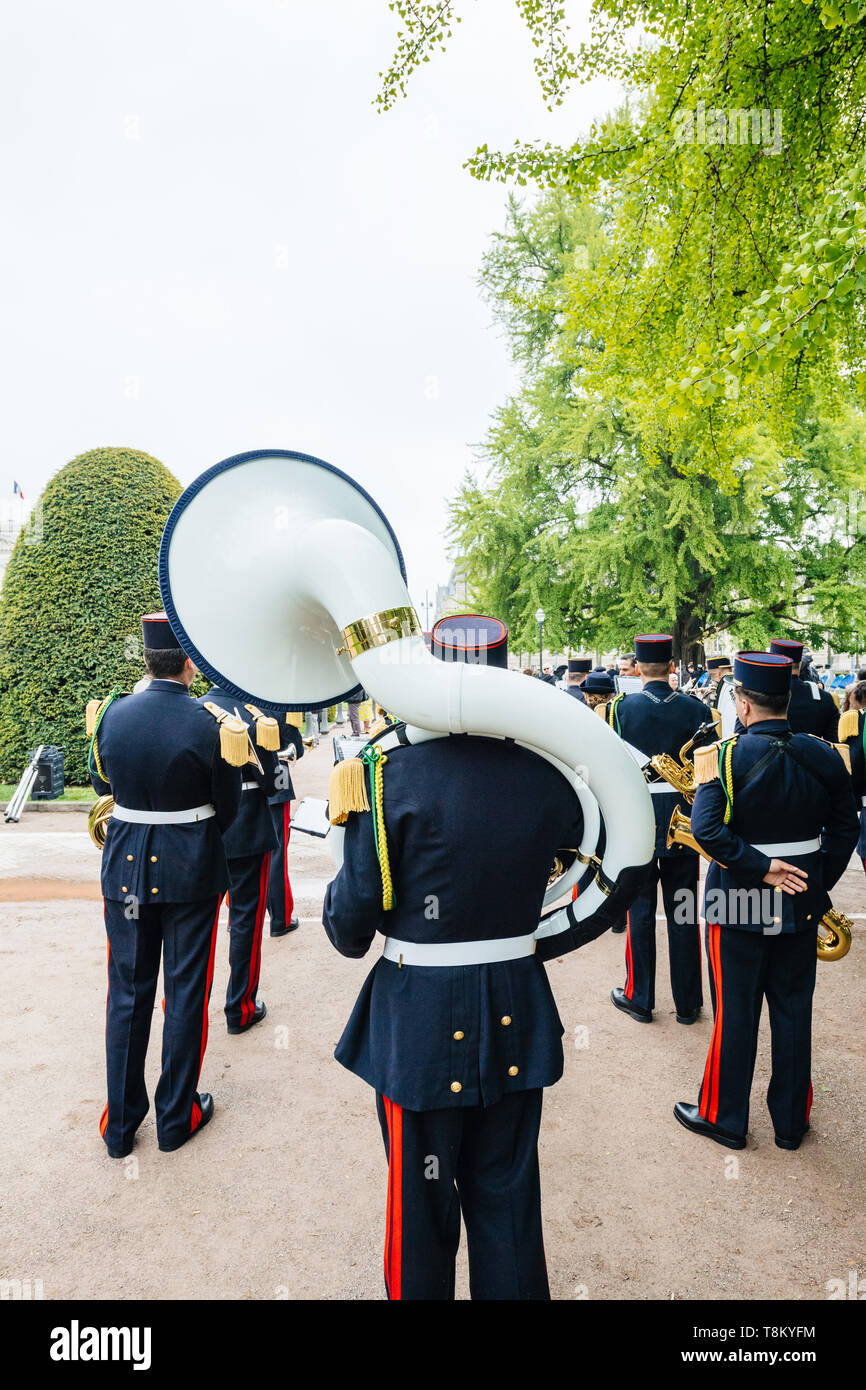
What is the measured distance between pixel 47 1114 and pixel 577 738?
337 cm

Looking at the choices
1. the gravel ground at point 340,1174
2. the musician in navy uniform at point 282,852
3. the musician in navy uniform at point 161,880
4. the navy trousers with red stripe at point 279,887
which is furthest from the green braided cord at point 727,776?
the navy trousers with red stripe at point 279,887

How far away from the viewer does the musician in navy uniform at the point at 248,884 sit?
4500 millimetres

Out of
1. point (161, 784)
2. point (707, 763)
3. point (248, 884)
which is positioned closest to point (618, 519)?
point (248, 884)

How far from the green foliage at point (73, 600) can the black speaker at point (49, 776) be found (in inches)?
15.3

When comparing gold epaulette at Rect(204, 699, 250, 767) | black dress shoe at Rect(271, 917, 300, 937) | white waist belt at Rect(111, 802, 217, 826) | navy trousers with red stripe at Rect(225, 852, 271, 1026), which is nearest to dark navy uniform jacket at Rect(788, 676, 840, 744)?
navy trousers with red stripe at Rect(225, 852, 271, 1026)

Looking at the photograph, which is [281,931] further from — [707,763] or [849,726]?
[849,726]

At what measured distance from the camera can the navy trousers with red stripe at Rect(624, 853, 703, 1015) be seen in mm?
4523

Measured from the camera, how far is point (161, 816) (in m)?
3.40

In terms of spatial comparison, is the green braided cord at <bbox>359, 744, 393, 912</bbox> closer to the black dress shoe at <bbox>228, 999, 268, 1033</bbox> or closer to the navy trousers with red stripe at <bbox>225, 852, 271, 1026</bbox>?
the navy trousers with red stripe at <bbox>225, 852, 271, 1026</bbox>

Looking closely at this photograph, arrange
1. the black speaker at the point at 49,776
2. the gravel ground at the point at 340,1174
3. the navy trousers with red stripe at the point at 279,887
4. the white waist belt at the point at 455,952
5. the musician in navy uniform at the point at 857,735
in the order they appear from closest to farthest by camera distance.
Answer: the white waist belt at the point at 455,952 < the gravel ground at the point at 340,1174 < the musician in navy uniform at the point at 857,735 < the navy trousers with red stripe at the point at 279,887 < the black speaker at the point at 49,776

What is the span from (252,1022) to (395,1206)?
8.97ft

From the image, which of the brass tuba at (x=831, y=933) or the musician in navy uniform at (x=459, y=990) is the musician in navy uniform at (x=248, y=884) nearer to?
the brass tuba at (x=831, y=933)
